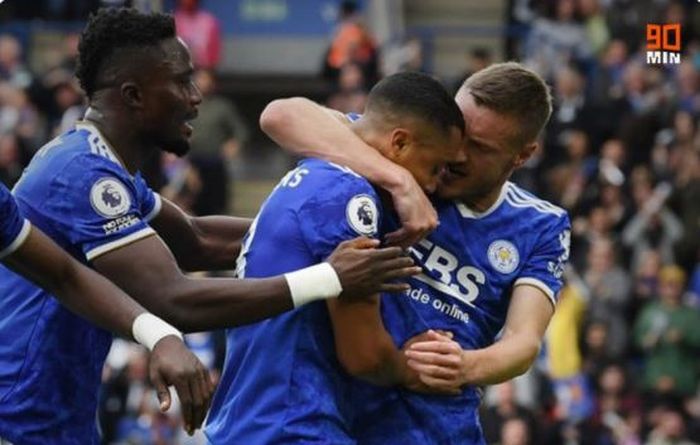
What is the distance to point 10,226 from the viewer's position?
6.47m

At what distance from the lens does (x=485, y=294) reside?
7152 mm

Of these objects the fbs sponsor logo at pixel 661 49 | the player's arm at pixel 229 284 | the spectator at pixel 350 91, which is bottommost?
the spectator at pixel 350 91

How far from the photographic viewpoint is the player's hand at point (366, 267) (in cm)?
649

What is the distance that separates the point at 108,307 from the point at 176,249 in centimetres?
129

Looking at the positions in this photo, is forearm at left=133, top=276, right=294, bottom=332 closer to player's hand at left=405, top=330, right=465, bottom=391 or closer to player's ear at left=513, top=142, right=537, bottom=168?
player's hand at left=405, top=330, right=465, bottom=391

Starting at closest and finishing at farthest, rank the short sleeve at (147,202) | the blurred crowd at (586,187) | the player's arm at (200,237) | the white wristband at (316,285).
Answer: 1. the white wristband at (316,285)
2. the short sleeve at (147,202)
3. the player's arm at (200,237)
4. the blurred crowd at (586,187)

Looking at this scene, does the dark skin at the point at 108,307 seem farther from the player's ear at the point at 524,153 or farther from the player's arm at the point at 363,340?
the player's ear at the point at 524,153

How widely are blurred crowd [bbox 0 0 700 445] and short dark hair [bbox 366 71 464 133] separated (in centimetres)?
890

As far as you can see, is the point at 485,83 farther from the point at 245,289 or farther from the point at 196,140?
the point at 196,140

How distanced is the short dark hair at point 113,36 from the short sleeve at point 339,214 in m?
1.05

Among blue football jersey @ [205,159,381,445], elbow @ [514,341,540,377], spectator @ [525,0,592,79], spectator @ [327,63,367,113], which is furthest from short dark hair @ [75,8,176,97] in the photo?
spectator @ [525,0,592,79]

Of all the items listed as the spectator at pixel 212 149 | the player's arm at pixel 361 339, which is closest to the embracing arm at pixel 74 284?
the player's arm at pixel 361 339

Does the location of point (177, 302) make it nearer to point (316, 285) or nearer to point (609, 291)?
point (316, 285)

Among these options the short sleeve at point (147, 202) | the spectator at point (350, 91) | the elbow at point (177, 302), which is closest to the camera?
the elbow at point (177, 302)
